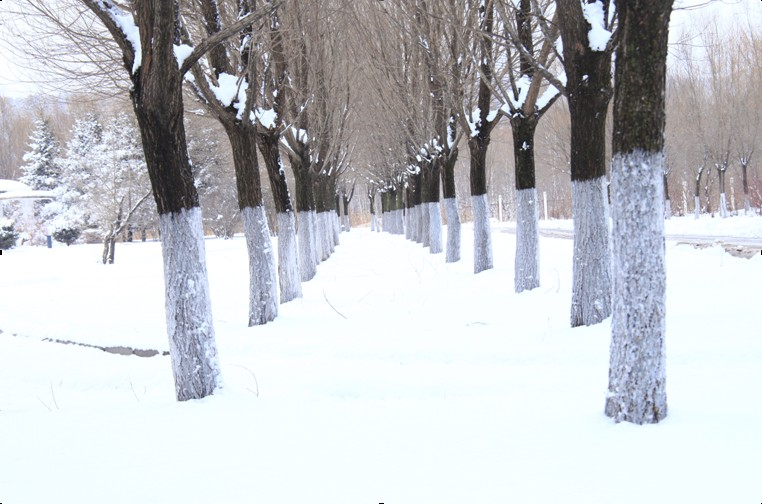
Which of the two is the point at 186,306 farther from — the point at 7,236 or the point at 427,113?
the point at 7,236

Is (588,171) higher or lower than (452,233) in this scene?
higher

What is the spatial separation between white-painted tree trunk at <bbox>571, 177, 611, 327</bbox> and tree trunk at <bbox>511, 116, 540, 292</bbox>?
2375 millimetres

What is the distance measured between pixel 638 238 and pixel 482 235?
26.8 feet

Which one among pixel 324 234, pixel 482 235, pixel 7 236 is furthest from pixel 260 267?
pixel 7 236

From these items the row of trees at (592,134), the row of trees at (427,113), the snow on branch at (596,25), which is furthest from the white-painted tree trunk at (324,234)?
the snow on branch at (596,25)

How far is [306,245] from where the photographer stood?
13484 mm

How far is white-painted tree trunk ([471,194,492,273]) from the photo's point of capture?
11375mm

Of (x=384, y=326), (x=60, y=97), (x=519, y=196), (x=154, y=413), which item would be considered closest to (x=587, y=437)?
(x=154, y=413)

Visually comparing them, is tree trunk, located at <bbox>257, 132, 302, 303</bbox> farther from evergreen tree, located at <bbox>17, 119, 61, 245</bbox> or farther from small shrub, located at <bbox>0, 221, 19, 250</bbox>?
evergreen tree, located at <bbox>17, 119, 61, 245</bbox>

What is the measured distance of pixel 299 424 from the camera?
3.72 m

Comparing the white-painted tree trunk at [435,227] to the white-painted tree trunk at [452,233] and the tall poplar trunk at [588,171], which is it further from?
the tall poplar trunk at [588,171]

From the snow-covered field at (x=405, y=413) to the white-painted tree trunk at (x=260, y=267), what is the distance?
35cm

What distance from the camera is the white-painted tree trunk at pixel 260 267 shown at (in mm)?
7977

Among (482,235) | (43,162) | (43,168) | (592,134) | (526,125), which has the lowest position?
(482,235)
